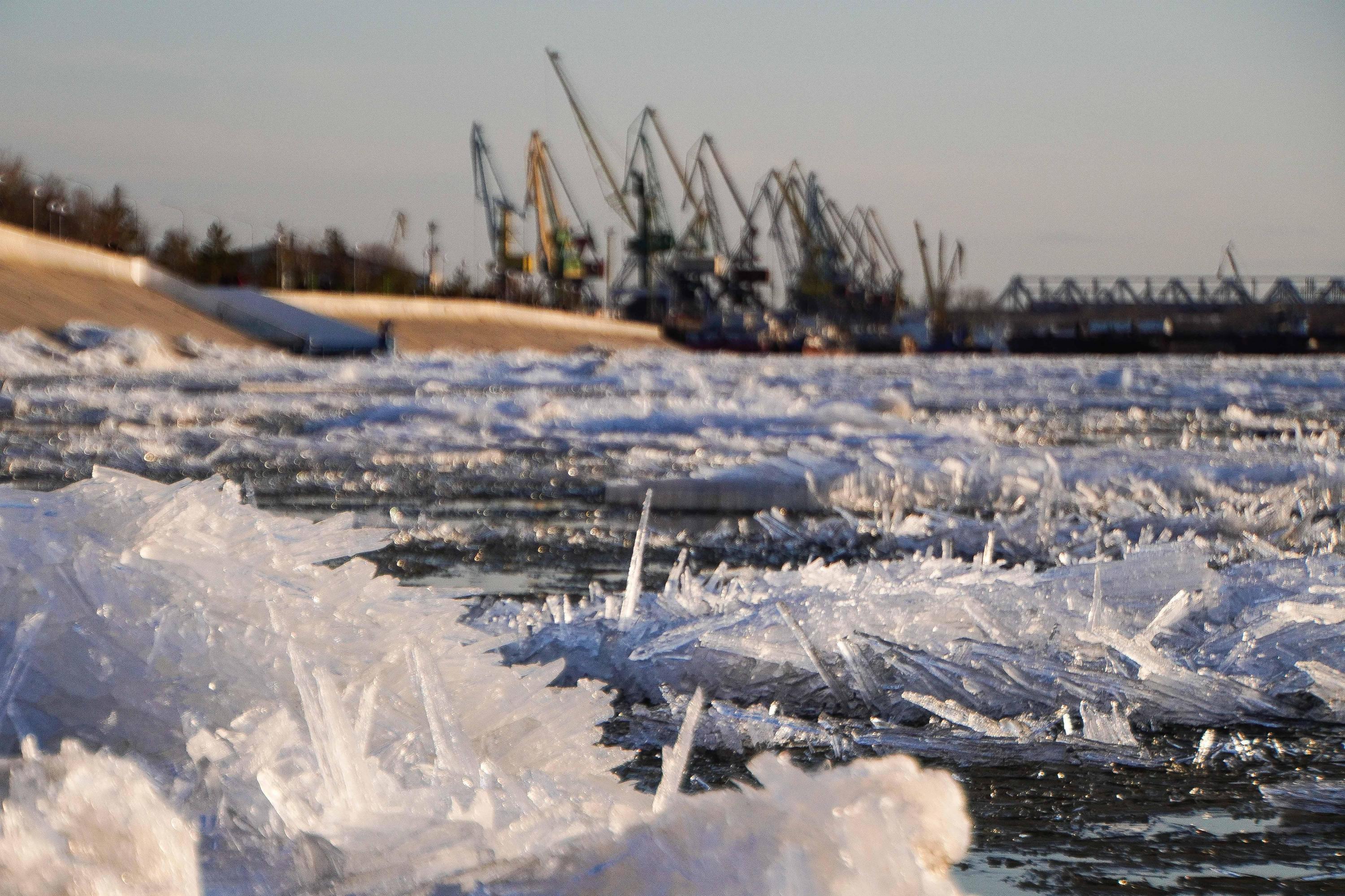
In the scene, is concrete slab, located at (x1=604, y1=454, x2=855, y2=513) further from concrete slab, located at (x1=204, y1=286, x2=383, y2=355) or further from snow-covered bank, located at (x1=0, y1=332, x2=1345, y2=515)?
concrete slab, located at (x1=204, y1=286, x2=383, y2=355)

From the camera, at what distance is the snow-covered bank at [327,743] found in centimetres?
105

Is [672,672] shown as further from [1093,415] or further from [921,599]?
[1093,415]

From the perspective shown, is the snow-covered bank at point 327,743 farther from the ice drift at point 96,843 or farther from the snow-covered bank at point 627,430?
the snow-covered bank at point 627,430

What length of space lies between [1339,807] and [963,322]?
105m

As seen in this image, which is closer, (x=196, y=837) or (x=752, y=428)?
(x=196, y=837)

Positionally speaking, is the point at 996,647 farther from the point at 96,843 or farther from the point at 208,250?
the point at 208,250

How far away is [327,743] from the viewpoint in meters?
1.19

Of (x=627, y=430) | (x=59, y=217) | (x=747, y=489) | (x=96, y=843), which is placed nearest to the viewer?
(x=96, y=843)

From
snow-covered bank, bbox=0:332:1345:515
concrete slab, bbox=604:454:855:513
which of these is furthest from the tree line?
concrete slab, bbox=604:454:855:513

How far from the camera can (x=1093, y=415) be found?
1612 cm

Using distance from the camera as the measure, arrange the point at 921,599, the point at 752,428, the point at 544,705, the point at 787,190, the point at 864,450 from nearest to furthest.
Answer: the point at 544,705 < the point at 921,599 < the point at 864,450 < the point at 752,428 < the point at 787,190

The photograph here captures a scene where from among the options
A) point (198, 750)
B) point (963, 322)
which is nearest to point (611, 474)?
point (198, 750)

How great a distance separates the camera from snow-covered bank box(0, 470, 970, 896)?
1.05 metres

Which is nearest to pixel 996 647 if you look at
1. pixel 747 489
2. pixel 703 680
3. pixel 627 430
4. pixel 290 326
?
pixel 703 680
